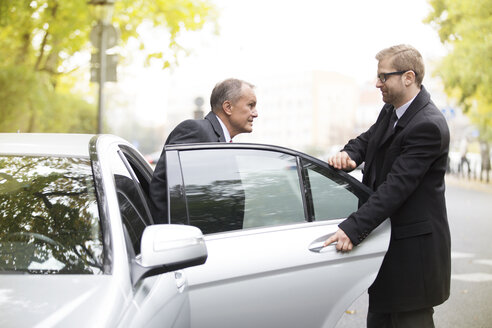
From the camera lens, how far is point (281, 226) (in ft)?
10.5

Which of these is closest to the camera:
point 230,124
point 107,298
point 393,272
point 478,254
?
point 107,298

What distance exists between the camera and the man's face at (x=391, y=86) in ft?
11.3

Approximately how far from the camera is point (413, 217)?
3.30m

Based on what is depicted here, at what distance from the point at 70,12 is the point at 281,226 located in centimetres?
1200

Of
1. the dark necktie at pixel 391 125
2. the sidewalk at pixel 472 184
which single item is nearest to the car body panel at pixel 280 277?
the dark necktie at pixel 391 125

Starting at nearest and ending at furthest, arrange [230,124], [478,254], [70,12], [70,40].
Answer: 1. [230,124]
2. [478,254]
3. [70,12]
4. [70,40]

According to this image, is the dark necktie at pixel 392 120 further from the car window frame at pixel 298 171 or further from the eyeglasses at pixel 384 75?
the car window frame at pixel 298 171

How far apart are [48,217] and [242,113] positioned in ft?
5.31

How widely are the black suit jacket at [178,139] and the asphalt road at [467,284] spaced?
2.67 meters

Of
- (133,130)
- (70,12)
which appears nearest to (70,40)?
(70,12)

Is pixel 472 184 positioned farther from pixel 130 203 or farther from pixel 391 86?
pixel 130 203

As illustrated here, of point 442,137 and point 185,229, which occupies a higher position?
point 442,137

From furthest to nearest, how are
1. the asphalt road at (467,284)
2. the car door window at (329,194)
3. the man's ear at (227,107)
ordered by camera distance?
the asphalt road at (467,284) → the man's ear at (227,107) → the car door window at (329,194)

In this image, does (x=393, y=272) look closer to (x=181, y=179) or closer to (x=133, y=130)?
(x=181, y=179)
